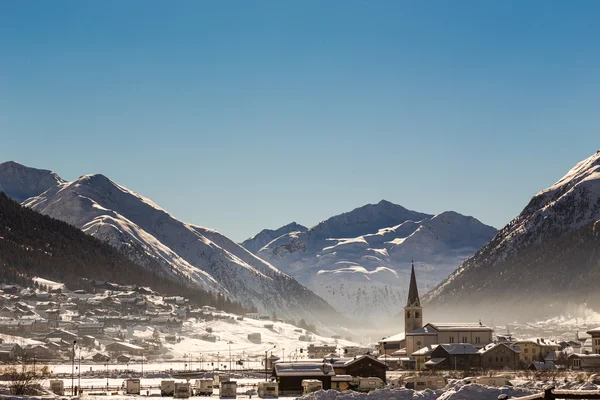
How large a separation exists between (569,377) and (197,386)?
53.0 metres

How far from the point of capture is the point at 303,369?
465 ft

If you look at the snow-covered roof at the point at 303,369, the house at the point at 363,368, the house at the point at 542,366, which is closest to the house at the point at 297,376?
the snow-covered roof at the point at 303,369

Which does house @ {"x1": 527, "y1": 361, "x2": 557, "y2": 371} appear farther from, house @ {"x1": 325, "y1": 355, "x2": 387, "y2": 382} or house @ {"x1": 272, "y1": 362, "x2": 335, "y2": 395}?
house @ {"x1": 272, "y1": 362, "x2": 335, "y2": 395}

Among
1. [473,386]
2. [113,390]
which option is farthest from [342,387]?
[473,386]

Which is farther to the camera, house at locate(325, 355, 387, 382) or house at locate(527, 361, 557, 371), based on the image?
house at locate(527, 361, 557, 371)

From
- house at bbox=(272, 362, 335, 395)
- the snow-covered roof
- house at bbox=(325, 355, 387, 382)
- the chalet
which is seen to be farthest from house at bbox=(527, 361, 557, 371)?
house at bbox=(272, 362, 335, 395)

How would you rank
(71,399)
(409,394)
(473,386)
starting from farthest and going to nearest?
1. (71,399)
2. (409,394)
3. (473,386)

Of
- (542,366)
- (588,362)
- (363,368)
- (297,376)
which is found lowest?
(297,376)

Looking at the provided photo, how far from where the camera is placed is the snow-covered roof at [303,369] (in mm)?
139125

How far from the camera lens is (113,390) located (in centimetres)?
14150

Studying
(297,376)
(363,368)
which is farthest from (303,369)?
(363,368)

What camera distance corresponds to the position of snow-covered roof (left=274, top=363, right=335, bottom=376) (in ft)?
456

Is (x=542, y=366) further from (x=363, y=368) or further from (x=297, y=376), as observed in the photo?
(x=297, y=376)

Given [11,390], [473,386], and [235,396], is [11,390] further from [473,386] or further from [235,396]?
[473,386]
